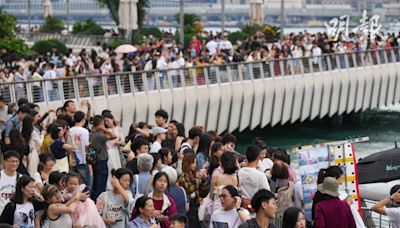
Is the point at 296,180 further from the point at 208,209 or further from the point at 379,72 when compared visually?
the point at 379,72

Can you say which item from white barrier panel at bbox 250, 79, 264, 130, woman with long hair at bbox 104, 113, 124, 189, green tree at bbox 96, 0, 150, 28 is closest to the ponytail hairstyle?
woman with long hair at bbox 104, 113, 124, 189

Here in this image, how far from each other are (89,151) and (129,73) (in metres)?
13.8

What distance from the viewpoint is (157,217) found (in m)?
12.9

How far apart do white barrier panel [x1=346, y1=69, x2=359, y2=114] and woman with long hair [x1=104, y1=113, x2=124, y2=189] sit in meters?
23.7

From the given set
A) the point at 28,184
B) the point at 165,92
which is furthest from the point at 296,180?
the point at 165,92

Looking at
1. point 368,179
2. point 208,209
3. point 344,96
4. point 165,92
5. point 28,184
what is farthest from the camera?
point 344,96

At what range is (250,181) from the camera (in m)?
13.8

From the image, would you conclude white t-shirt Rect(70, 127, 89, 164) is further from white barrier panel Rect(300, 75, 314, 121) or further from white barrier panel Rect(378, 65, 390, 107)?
white barrier panel Rect(378, 65, 390, 107)

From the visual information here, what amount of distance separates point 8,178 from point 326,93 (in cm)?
2833

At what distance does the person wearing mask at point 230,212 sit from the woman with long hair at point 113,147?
5576 mm

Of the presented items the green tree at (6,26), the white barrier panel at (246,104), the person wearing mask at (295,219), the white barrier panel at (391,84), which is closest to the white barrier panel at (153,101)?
the white barrier panel at (246,104)

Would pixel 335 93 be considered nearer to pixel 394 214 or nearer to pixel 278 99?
pixel 278 99

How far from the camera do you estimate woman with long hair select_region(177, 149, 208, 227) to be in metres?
14.1

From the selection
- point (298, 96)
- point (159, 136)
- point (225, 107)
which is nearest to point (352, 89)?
point (298, 96)
